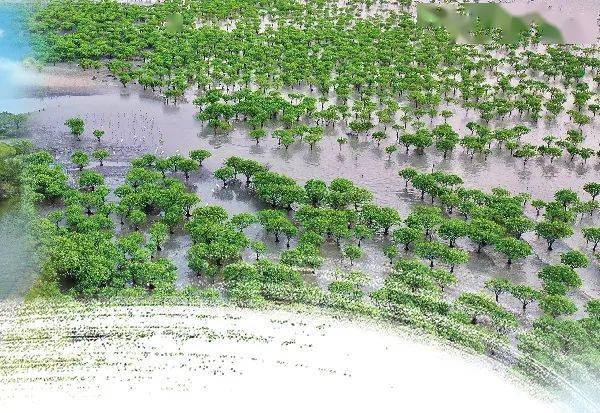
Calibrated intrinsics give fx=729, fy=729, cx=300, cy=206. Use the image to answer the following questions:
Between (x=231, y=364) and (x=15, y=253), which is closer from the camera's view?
(x=231, y=364)

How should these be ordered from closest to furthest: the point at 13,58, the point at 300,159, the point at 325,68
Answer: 1. the point at 300,159
2. the point at 325,68
3. the point at 13,58

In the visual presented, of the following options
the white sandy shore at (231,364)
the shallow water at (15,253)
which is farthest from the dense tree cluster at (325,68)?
the white sandy shore at (231,364)

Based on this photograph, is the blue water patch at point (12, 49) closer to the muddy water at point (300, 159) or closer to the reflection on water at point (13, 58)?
the reflection on water at point (13, 58)

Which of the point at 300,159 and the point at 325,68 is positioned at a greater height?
the point at 325,68

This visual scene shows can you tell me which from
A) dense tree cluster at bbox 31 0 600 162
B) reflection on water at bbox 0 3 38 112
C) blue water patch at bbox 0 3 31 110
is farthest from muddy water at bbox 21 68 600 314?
blue water patch at bbox 0 3 31 110

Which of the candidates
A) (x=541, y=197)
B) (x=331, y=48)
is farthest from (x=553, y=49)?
(x=541, y=197)

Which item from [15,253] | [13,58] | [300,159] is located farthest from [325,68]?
[15,253]

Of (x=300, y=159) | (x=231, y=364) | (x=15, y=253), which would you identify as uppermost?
(x=300, y=159)

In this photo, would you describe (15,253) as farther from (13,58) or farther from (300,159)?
(13,58)

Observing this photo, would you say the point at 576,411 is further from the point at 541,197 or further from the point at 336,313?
the point at 541,197
